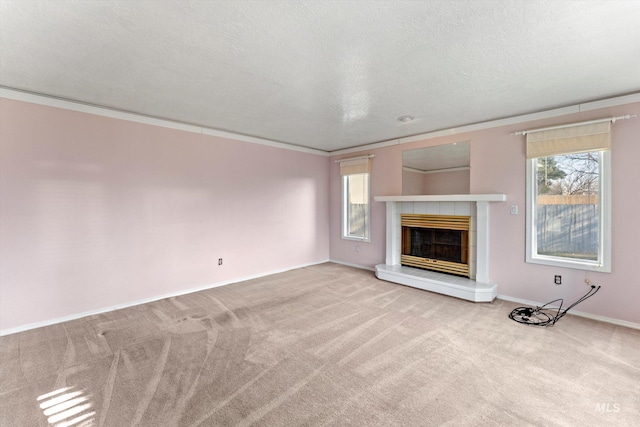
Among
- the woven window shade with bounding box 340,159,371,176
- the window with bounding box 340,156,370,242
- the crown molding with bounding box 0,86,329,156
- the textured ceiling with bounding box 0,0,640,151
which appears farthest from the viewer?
the window with bounding box 340,156,370,242

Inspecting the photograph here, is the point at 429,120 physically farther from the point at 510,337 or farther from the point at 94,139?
the point at 94,139

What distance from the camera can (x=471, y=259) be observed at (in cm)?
406

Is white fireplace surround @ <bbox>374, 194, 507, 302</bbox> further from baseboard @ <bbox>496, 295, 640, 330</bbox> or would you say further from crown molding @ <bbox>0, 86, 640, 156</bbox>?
crown molding @ <bbox>0, 86, 640, 156</bbox>

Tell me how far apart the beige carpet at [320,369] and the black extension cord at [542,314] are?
0.11 meters

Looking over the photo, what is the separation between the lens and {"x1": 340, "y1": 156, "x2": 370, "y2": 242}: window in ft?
18.0

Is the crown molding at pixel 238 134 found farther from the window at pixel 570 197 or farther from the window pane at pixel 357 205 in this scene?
the window pane at pixel 357 205

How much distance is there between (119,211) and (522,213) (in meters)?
5.13

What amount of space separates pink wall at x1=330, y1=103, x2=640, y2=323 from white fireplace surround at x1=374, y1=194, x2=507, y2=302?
5.4 inches

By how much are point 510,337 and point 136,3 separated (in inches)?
155

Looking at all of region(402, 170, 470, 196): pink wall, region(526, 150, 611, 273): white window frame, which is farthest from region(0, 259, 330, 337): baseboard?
region(526, 150, 611, 273): white window frame

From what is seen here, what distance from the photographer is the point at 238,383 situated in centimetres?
201

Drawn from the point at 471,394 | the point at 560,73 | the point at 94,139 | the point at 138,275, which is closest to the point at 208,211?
the point at 138,275

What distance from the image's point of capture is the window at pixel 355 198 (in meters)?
5.47

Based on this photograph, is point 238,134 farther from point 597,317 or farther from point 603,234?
point 597,317
